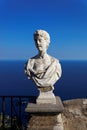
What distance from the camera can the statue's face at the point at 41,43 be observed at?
581 cm

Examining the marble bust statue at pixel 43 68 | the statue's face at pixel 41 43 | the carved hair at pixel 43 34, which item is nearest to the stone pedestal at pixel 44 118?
the marble bust statue at pixel 43 68

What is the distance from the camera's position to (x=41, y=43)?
5.82m

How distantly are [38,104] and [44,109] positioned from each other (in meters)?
0.32

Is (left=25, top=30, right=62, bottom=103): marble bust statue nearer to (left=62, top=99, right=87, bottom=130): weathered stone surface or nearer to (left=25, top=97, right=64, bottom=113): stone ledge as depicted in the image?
(left=25, top=97, right=64, bottom=113): stone ledge

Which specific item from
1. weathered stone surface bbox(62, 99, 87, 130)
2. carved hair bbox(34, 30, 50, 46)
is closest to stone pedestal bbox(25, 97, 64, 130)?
weathered stone surface bbox(62, 99, 87, 130)

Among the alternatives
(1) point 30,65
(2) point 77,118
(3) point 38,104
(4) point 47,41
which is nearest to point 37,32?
(4) point 47,41

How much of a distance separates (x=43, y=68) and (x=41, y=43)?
0.45 m

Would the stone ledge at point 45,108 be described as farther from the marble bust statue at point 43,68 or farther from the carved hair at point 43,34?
the carved hair at point 43,34

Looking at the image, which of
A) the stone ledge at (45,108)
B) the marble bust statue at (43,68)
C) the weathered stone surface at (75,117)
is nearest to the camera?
the stone ledge at (45,108)

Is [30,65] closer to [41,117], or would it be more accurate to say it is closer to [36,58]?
[36,58]

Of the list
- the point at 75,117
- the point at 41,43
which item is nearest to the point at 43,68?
the point at 41,43

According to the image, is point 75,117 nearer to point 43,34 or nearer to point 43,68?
point 43,68

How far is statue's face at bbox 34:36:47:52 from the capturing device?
19.1 ft

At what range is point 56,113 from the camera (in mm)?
5531
